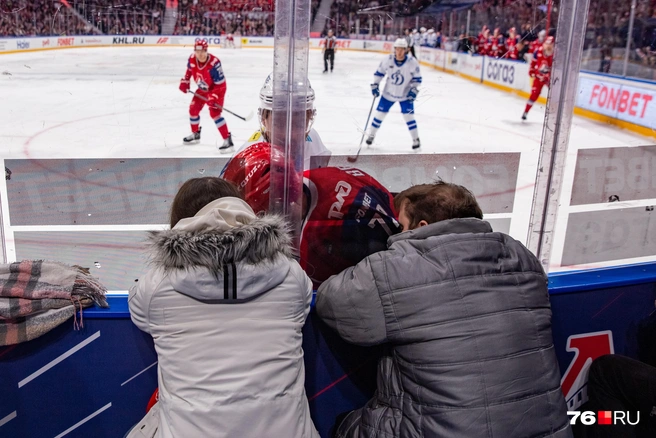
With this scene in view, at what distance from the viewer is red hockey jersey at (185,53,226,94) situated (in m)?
2.64

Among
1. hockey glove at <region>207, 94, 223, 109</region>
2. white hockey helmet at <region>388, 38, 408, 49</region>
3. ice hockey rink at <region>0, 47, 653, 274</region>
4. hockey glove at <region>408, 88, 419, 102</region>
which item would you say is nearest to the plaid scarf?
ice hockey rink at <region>0, 47, 653, 274</region>

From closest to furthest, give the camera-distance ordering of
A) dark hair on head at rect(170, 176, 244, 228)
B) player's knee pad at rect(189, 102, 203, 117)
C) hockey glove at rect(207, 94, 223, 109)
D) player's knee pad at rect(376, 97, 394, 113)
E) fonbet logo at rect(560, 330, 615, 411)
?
dark hair on head at rect(170, 176, 244, 228)
fonbet logo at rect(560, 330, 615, 411)
player's knee pad at rect(376, 97, 394, 113)
player's knee pad at rect(189, 102, 203, 117)
hockey glove at rect(207, 94, 223, 109)

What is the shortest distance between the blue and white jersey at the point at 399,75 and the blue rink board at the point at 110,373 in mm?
908

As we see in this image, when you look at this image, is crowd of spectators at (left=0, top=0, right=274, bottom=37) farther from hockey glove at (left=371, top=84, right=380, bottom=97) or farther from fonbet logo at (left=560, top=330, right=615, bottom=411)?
fonbet logo at (left=560, top=330, right=615, bottom=411)

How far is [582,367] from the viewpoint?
64.9 inches

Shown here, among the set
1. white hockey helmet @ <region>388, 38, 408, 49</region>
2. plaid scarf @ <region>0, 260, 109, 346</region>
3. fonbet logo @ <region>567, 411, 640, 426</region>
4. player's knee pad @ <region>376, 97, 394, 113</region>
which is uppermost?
A: white hockey helmet @ <region>388, 38, 408, 49</region>

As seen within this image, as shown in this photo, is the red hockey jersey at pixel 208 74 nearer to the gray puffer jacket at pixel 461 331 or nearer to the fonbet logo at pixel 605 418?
the gray puffer jacket at pixel 461 331

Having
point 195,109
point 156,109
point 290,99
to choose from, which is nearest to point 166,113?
point 156,109

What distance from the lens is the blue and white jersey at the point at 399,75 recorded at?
2.03 metres

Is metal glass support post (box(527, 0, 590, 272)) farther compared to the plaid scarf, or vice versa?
metal glass support post (box(527, 0, 590, 272))

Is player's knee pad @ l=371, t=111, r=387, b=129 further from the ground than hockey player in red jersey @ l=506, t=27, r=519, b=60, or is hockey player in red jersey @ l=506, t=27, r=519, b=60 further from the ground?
hockey player in red jersey @ l=506, t=27, r=519, b=60

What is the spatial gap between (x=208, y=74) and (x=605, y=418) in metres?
2.56

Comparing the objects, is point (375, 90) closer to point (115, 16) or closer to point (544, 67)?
point (544, 67)

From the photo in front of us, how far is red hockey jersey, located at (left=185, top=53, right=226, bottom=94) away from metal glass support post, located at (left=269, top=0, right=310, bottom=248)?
1076mm
